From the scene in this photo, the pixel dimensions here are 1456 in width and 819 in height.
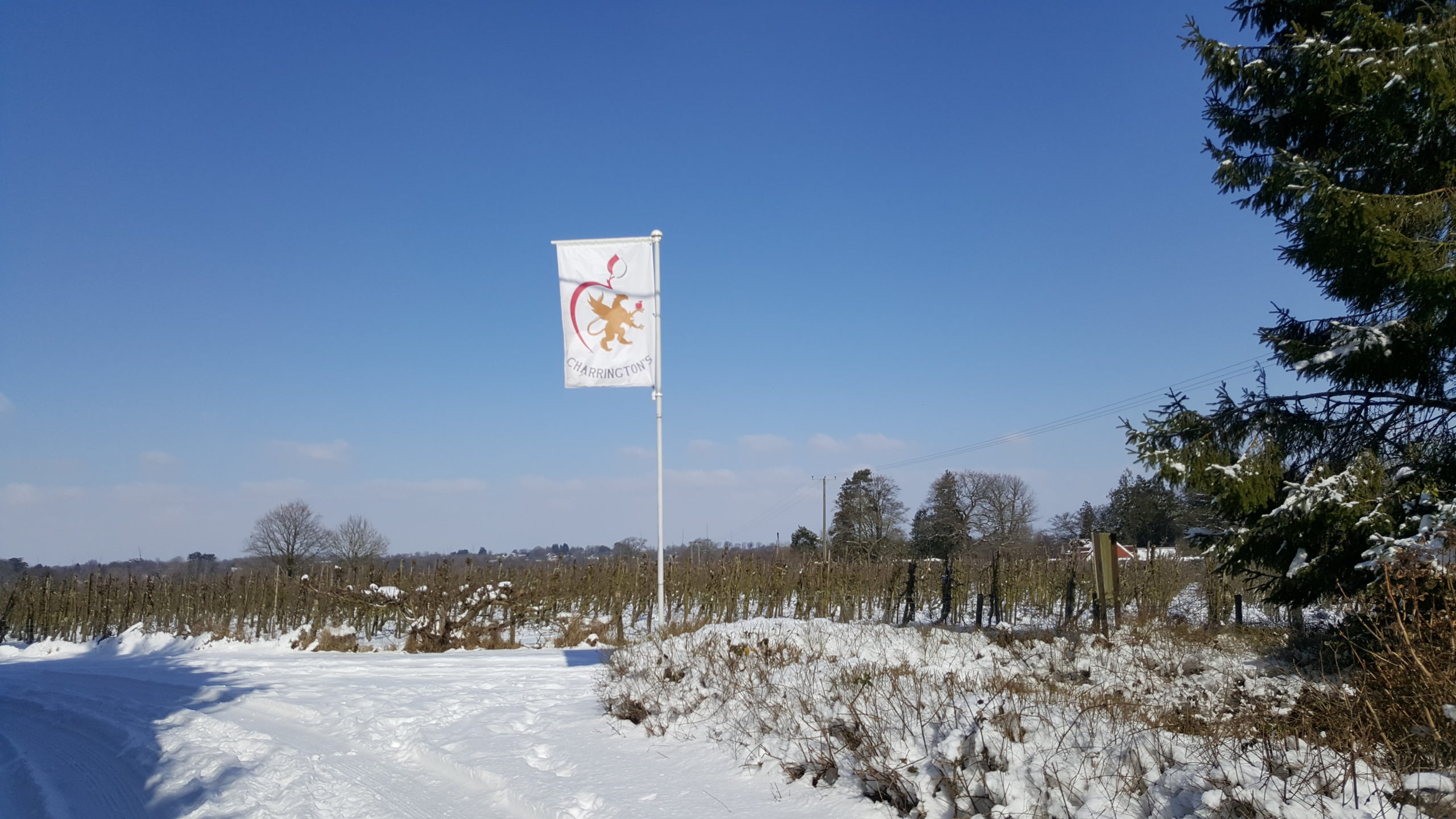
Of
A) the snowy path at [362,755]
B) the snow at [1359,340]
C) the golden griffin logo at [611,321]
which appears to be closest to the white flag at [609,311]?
the golden griffin logo at [611,321]

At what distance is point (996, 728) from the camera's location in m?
4.40

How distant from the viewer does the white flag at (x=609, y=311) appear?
1084cm

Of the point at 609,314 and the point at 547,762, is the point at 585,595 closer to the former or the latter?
the point at 609,314

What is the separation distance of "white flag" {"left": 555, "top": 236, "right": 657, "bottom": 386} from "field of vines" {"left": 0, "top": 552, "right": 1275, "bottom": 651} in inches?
216

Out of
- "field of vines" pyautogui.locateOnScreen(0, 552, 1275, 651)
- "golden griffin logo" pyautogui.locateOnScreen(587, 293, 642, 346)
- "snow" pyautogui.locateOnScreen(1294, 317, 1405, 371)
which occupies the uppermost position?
"golden griffin logo" pyautogui.locateOnScreen(587, 293, 642, 346)

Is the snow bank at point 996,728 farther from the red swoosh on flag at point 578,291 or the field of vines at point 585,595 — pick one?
the field of vines at point 585,595

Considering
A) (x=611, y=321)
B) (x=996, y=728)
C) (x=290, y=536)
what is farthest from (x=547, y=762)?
(x=290, y=536)

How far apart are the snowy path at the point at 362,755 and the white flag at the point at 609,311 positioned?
3.79 metres

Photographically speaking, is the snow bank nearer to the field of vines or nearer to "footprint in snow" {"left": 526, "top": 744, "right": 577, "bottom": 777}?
"footprint in snow" {"left": 526, "top": 744, "right": 577, "bottom": 777}

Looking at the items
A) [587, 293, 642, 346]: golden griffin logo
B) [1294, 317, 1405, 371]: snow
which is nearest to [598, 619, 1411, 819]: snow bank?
[1294, 317, 1405, 371]: snow

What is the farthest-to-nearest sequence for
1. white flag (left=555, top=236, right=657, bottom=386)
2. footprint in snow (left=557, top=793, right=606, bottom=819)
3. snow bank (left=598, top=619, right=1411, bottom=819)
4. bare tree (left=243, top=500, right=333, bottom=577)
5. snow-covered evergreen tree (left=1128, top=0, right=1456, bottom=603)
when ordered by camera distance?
bare tree (left=243, top=500, right=333, bottom=577) < white flag (left=555, top=236, right=657, bottom=386) < snow-covered evergreen tree (left=1128, top=0, right=1456, bottom=603) < footprint in snow (left=557, top=793, right=606, bottom=819) < snow bank (left=598, top=619, right=1411, bottom=819)

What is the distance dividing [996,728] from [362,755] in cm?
452

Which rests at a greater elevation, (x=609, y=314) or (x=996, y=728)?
(x=609, y=314)

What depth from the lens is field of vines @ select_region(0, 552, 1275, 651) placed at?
1641cm
